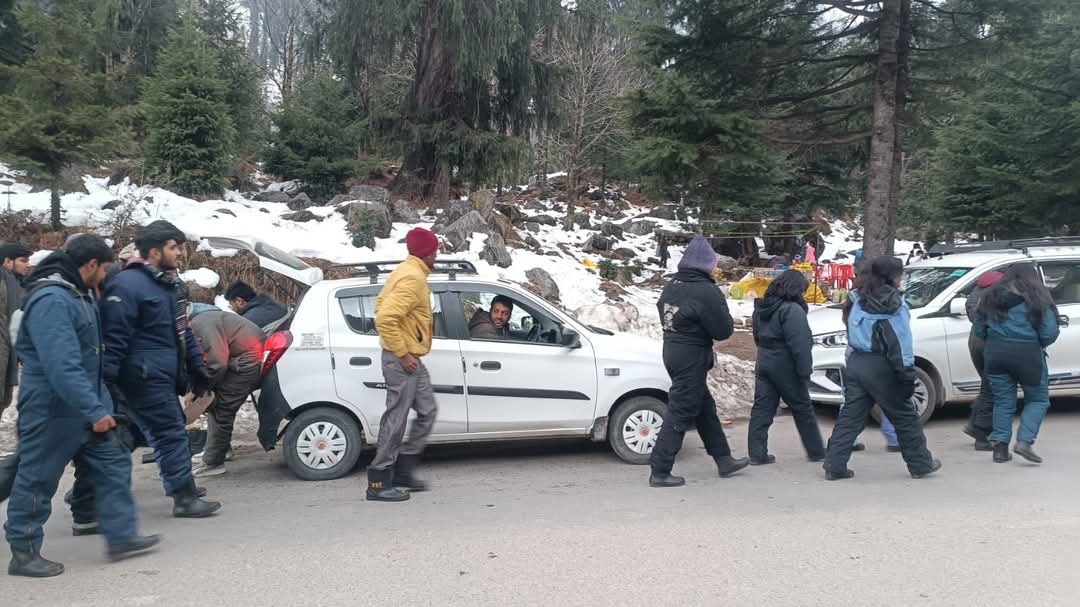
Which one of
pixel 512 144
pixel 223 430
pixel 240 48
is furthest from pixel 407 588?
pixel 240 48

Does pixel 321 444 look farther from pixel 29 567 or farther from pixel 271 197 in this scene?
pixel 271 197

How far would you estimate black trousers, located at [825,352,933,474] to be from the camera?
259 inches

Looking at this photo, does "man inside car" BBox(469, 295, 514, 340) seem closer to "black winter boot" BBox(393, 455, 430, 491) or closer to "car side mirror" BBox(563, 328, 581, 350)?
"car side mirror" BBox(563, 328, 581, 350)

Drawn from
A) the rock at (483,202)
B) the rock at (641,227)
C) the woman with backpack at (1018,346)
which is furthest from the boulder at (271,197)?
the woman with backpack at (1018,346)

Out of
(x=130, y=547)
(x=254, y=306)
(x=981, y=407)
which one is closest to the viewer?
(x=130, y=547)

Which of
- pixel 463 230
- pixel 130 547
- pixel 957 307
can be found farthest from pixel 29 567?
pixel 463 230

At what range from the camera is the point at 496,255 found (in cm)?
1664

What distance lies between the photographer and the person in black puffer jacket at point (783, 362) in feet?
22.7

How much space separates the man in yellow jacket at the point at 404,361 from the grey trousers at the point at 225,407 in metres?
1.41

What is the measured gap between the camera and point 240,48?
2498cm

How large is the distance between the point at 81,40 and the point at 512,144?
Answer: 32.4 feet

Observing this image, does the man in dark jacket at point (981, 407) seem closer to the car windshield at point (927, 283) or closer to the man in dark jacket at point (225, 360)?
the car windshield at point (927, 283)

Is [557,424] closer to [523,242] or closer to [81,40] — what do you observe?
[81,40]

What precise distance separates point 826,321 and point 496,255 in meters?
8.52
